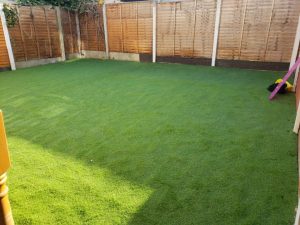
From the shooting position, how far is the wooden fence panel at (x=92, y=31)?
30.2 feet

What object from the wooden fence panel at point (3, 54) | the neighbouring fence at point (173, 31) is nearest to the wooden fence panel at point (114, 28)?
the neighbouring fence at point (173, 31)

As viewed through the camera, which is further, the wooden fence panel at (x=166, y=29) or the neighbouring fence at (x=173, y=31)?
the wooden fence panel at (x=166, y=29)

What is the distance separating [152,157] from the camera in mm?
2324

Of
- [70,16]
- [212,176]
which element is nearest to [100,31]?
[70,16]

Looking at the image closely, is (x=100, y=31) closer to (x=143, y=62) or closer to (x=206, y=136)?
(x=143, y=62)

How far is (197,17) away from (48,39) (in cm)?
548

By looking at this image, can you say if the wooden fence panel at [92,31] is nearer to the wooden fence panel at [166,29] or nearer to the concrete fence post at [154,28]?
the concrete fence post at [154,28]

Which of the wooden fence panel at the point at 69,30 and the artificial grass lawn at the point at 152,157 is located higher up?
the wooden fence panel at the point at 69,30

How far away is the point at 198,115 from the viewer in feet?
11.2

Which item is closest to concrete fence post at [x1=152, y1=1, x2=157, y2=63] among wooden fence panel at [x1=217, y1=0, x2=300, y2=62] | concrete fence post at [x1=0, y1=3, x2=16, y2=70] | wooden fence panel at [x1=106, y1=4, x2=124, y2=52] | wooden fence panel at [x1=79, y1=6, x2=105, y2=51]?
wooden fence panel at [x1=106, y1=4, x2=124, y2=52]

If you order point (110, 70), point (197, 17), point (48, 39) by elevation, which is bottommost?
point (110, 70)

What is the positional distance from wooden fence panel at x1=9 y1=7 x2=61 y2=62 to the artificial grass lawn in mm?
3663

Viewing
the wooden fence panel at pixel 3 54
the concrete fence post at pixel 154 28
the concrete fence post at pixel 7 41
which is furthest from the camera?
the concrete fence post at pixel 154 28

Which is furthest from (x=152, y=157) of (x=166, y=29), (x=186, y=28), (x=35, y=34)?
(x=35, y=34)
